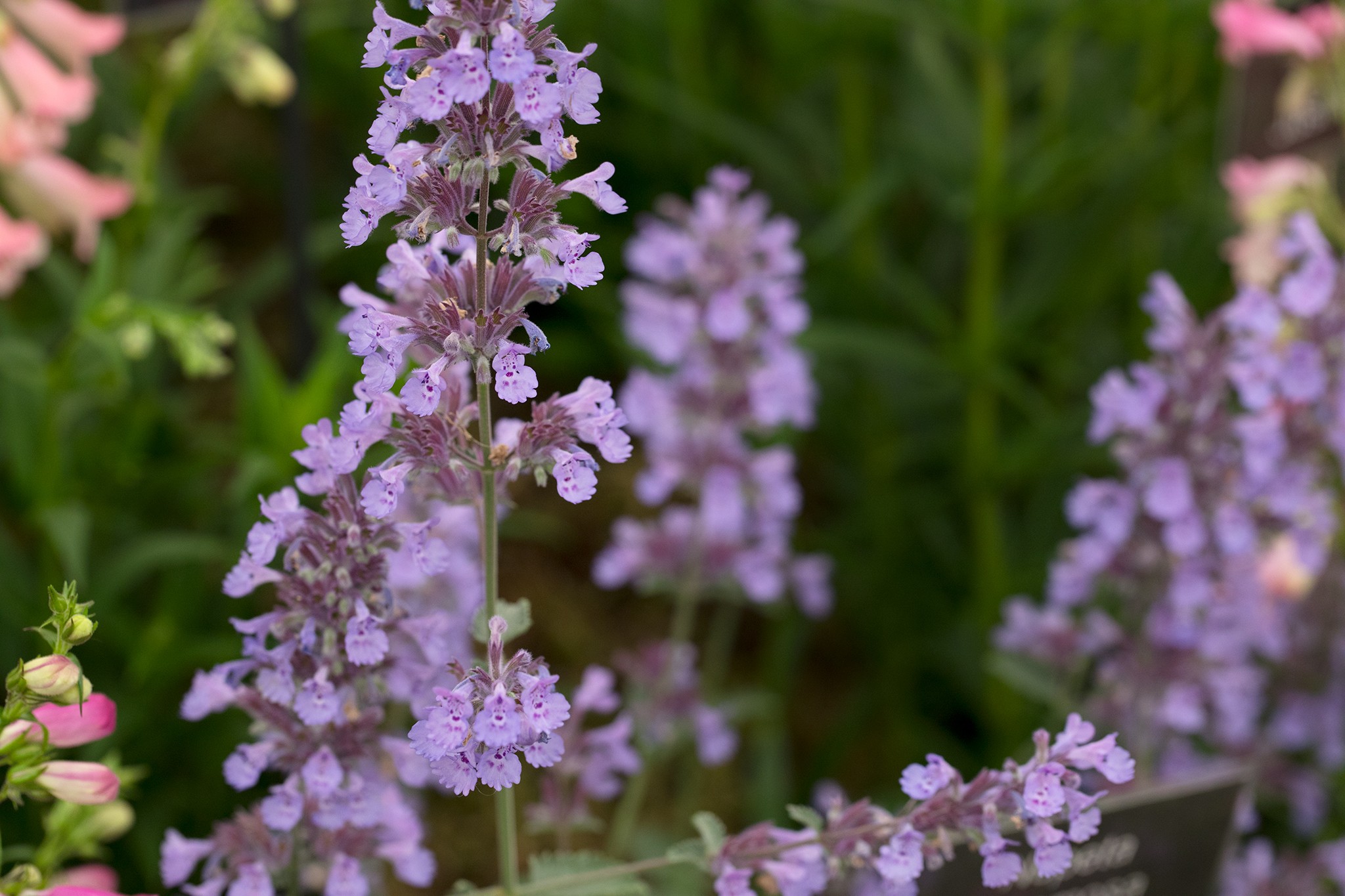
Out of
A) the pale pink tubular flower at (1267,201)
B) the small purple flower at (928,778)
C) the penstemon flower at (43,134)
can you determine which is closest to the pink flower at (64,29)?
the penstemon flower at (43,134)

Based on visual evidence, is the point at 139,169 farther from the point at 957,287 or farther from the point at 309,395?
the point at 957,287

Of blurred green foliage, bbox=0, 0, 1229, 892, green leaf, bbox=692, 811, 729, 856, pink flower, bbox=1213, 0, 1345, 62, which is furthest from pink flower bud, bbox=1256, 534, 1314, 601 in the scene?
green leaf, bbox=692, 811, 729, 856

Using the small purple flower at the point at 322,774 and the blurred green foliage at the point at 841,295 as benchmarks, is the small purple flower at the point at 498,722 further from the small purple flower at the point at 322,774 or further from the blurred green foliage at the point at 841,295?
the blurred green foliage at the point at 841,295

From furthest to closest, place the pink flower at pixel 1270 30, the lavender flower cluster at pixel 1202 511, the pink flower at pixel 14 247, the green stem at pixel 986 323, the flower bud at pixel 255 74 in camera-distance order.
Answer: the green stem at pixel 986 323 → the pink flower at pixel 1270 30 → the flower bud at pixel 255 74 → the pink flower at pixel 14 247 → the lavender flower cluster at pixel 1202 511

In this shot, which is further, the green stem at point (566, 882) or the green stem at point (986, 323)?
the green stem at point (986, 323)

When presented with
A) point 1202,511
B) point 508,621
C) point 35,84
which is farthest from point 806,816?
point 35,84
